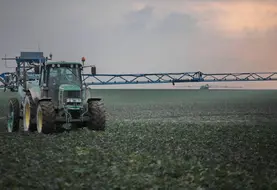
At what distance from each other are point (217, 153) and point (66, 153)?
16.4ft

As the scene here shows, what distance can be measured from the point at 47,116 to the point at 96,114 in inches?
90.8

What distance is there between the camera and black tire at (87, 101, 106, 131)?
2350 centimetres

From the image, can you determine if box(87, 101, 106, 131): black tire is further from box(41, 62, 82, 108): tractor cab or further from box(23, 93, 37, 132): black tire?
box(23, 93, 37, 132): black tire

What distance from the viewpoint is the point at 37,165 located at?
1458 centimetres

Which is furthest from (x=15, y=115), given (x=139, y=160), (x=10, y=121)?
(x=139, y=160)

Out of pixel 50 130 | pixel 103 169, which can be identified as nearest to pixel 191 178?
pixel 103 169

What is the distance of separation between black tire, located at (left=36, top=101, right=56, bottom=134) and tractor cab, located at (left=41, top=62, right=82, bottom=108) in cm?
95

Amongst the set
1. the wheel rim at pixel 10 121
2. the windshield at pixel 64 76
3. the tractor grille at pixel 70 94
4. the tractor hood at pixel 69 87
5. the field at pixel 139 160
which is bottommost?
the field at pixel 139 160

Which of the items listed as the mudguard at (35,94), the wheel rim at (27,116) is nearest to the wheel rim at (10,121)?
the wheel rim at (27,116)

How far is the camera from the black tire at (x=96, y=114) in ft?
77.1

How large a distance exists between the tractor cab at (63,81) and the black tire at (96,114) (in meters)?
0.68

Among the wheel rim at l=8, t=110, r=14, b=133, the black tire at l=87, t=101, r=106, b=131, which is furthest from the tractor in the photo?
the wheel rim at l=8, t=110, r=14, b=133

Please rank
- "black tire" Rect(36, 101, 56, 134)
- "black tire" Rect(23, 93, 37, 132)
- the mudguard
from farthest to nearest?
"black tire" Rect(23, 93, 37, 132) < the mudguard < "black tire" Rect(36, 101, 56, 134)

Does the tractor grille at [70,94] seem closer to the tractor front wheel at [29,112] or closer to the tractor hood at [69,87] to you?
the tractor hood at [69,87]
